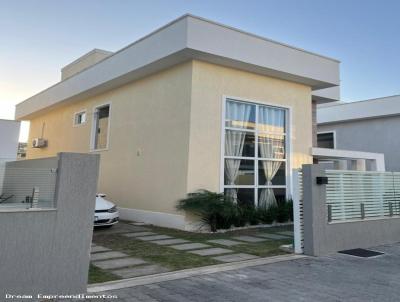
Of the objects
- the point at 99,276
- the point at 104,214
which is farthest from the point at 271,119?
the point at 99,276

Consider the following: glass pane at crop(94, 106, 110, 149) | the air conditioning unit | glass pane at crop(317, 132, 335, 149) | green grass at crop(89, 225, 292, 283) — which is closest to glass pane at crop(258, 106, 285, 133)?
green grass at crop(89, 225, 292, 283)

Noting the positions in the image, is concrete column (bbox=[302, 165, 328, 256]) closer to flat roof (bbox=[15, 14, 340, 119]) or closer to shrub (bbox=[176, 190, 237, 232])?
shrub (bbox=[176, 190, 237, 232])

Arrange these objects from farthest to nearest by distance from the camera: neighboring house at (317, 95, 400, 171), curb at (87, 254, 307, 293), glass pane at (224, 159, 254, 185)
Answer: neighboring house at (317, 95, 400, 171)
glass pane at (224, 159, 254, 185)
curb at (87, 254, 307, 293)

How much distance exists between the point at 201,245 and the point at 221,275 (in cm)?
231

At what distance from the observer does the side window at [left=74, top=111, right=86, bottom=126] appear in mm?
14898

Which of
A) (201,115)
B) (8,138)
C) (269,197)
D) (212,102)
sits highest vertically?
(212,102)

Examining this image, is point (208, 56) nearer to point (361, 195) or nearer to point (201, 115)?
point (201, 115)

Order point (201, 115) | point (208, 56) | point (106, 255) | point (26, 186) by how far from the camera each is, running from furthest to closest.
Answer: point (201, 115)
point (208, 56)
point (106, 255)
point (26, 186)

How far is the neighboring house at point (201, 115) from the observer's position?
31.4 feet

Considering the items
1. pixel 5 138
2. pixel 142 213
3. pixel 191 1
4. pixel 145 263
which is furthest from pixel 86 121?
pixel 145 263

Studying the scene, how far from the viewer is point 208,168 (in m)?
9.75

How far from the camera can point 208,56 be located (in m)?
9.55

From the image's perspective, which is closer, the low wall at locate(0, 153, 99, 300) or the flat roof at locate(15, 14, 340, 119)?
the low wall at locate(0, 153, 99, 300)

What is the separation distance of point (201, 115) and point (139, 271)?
5.45 metres
